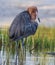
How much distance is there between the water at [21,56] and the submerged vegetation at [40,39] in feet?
0.22

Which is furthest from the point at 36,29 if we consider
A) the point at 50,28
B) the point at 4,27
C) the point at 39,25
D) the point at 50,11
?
the point at 4,27

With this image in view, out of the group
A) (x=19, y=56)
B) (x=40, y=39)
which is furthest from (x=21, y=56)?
(x=40, y=39)

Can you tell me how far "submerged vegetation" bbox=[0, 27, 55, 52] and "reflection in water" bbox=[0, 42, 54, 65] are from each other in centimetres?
8

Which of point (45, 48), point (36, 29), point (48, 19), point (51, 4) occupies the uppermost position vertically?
point (51, 4)

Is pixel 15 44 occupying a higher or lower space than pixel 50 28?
lower

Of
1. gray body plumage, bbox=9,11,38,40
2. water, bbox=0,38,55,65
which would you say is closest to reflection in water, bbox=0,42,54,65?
water, bbox=0,38,55,65

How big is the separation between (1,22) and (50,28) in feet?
2.20

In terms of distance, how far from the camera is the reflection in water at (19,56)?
1.97m

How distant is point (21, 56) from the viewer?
200 centimetres

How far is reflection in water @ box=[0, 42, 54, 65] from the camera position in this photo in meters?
1.97

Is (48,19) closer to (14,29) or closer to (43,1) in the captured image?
(43,1)

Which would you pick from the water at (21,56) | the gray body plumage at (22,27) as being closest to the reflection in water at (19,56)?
the water at (21,56)

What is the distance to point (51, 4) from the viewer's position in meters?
1.99

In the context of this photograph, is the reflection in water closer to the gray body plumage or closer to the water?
the water
